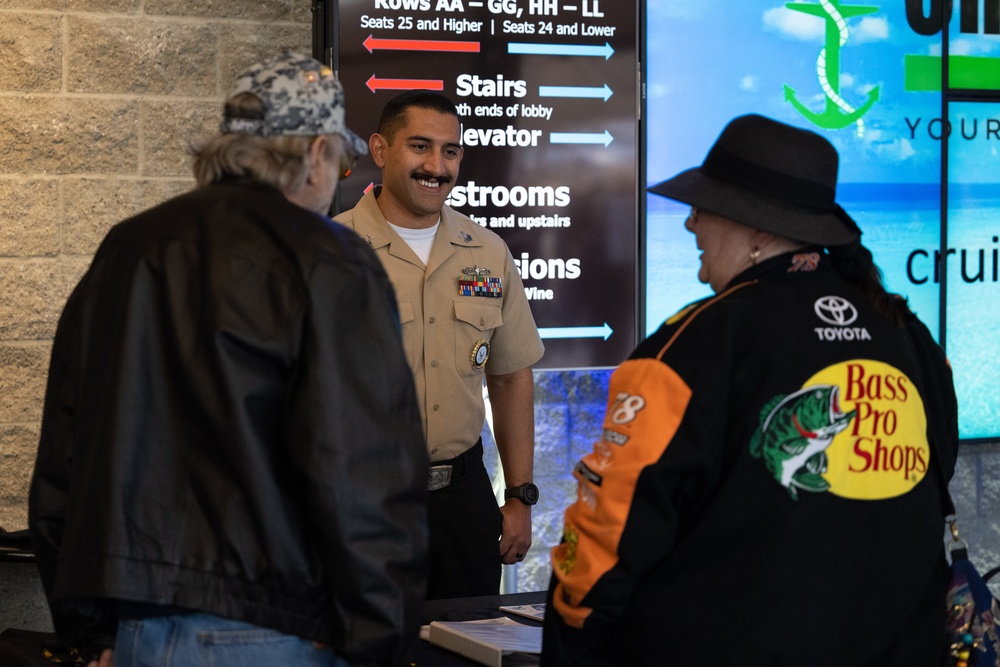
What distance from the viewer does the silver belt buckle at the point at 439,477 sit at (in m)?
2.90

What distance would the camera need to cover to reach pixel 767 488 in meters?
1.60

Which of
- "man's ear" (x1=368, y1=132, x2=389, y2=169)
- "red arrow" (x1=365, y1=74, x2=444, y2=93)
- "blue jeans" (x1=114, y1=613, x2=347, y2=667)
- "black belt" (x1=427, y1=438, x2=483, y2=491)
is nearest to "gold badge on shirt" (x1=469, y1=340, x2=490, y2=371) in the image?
"black belt" (x1=427, y1=438, x2=483, y2=491)

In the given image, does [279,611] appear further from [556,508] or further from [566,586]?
[556,508]

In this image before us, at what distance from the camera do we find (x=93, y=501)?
1502 millimetres

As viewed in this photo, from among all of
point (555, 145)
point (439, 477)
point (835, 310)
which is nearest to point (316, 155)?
point (835, 310)

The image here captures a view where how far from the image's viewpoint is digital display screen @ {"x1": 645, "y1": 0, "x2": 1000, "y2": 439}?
4.21m

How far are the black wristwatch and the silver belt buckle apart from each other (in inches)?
10.7

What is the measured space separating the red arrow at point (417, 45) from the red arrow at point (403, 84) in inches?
3.8

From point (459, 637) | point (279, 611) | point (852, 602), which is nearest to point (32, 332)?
point (459, 637)

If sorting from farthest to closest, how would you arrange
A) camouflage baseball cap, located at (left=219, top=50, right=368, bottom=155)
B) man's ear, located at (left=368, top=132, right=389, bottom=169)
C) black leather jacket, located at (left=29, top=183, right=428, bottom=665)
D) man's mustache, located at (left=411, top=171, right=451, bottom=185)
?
1. man's ear, located at (left=368, top=132, right=389, bottom=169)
2. man's mustache, located at (left=411, top=171, right=451, bottom=185)
3. camouflage baseball cap, located at (left=219, top=50, right=368, bottom=155)
4. black leather jacket, located at (left=29, top=183, right=428, bottom=665)

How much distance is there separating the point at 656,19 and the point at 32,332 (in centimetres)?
233

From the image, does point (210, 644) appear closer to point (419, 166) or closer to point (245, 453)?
point (245, 453)

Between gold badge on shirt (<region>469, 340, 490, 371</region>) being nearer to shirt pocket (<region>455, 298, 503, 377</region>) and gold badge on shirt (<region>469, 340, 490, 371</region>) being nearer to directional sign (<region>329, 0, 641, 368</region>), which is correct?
shirt pocket (<region>455, 298, 503, 377</region>)

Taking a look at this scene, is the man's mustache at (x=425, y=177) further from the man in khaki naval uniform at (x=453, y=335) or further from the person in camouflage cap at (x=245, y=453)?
the person in camouflage cap at (x=245, y=453)
